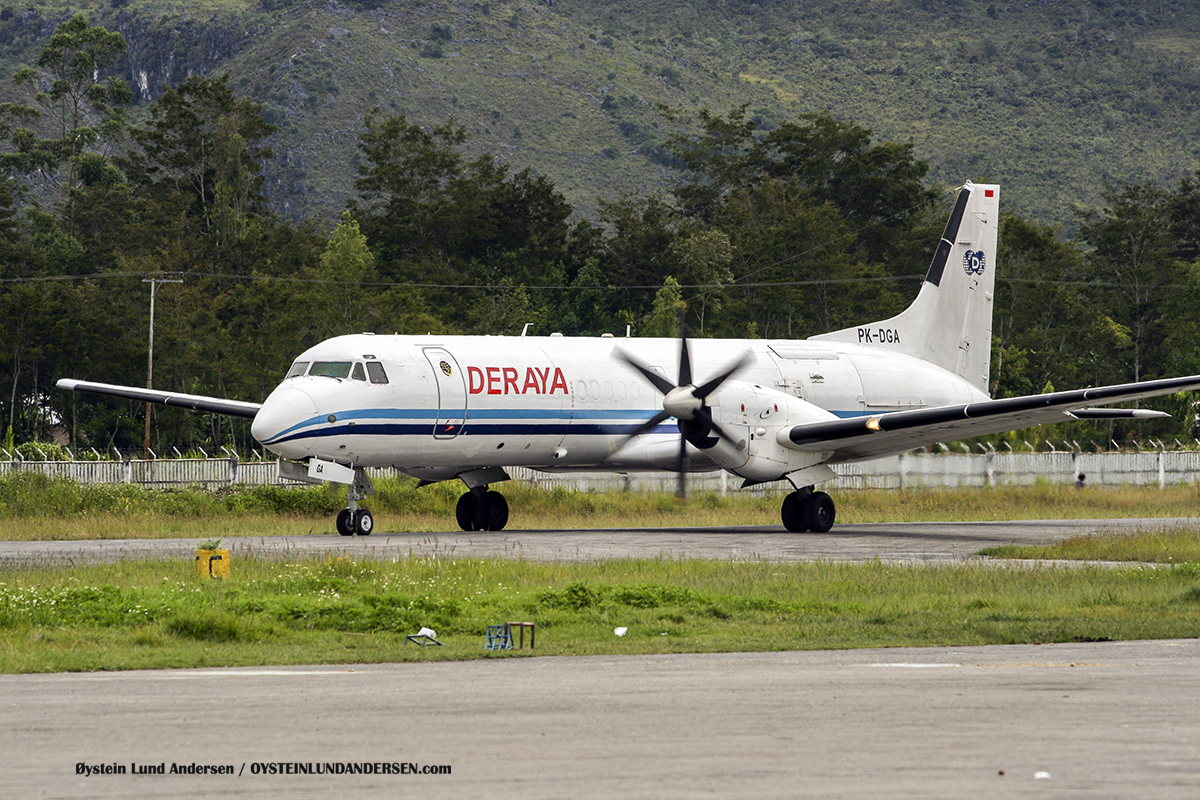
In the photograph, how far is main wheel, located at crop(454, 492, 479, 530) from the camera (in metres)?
29.7

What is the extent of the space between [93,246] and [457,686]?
77646 millimetres

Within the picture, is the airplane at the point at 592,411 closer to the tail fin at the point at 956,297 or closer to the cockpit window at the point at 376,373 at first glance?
the cockpit window at the point at 376,373

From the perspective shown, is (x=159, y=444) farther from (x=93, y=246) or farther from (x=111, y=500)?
(x=111, y=500)

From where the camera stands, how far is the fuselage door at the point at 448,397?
27.2m

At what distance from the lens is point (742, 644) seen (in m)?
13.6

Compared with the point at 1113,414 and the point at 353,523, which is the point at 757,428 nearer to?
the point at 353,523

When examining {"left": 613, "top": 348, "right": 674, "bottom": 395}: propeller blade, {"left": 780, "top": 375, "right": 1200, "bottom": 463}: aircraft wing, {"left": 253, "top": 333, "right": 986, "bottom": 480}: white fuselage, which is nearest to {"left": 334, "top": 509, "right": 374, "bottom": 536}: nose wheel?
{"left": 253, "top": 333, "right": 986, "bottom": 480}: white fuselage

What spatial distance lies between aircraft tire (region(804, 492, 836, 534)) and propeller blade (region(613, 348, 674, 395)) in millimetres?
4008

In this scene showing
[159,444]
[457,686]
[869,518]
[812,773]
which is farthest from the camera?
[159,444]

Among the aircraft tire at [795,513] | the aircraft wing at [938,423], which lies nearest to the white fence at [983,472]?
the aircraft tire at [795,513]

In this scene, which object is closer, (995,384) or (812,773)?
(812,773)

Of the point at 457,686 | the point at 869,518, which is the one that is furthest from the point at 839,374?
the point at 457,686

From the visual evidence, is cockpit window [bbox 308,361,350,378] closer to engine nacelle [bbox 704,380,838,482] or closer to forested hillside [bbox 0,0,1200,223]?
engine nacelle [bbox 704,380,838,482]

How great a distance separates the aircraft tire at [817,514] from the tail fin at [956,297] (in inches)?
258
